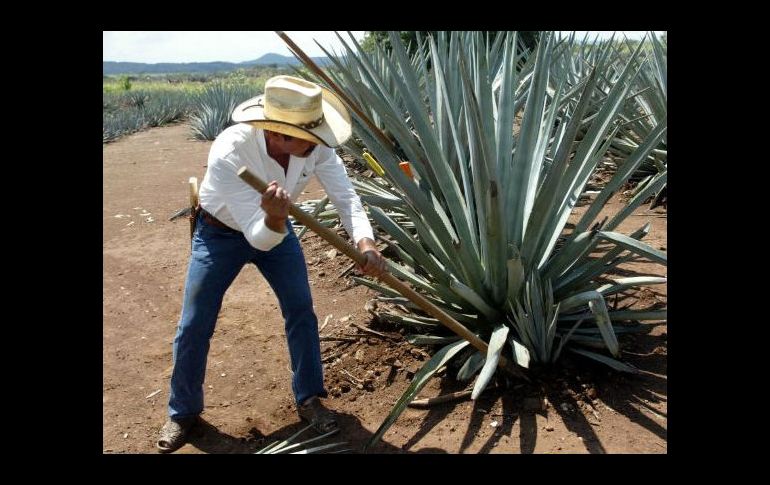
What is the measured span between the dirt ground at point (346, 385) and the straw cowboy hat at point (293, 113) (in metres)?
1.19

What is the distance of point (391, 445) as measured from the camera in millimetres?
2789

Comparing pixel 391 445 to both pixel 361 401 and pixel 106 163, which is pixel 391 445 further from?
pixel 106 163

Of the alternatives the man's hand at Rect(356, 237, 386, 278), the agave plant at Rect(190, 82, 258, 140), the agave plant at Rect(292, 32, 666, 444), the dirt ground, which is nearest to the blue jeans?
the dirt ground

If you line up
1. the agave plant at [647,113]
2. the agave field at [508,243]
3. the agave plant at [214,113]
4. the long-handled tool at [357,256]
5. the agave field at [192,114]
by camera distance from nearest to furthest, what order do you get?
1. the long-handled tool at [357,256]
2. the agave field at [508,243]
3. the agave plant at [647,113]
4. the agave plant at [214,113]
5. the agave field at [192,114]

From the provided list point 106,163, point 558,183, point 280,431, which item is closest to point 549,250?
point 558,183

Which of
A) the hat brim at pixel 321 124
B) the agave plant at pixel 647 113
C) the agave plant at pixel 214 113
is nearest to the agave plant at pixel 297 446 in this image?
the hat brim at pixel 321 124

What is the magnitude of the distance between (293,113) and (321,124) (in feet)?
0.41

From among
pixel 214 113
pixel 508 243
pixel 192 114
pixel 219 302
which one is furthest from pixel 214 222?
pixel 192 114

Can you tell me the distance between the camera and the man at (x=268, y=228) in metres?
2.51

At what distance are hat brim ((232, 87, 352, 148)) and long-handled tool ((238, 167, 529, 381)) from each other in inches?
7.4

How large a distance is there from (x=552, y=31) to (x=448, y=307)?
56.4 inches

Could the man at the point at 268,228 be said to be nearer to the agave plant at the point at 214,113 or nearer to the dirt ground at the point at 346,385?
the dirt ground at the point at 346,385

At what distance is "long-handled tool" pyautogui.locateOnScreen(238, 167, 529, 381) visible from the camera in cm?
223

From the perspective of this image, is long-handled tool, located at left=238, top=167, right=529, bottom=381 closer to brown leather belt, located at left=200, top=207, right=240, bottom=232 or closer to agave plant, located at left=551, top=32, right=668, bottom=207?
brown leather belt, located at left=200, top=207, right=240, bottom=232
